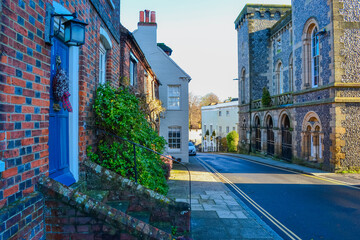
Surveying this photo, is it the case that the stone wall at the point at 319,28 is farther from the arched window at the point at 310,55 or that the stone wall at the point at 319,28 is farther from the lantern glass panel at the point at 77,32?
the lantern glass panel at the point at 77,32

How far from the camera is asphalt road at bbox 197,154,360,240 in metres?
6.23

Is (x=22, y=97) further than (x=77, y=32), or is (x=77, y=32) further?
(x=77, y=32)

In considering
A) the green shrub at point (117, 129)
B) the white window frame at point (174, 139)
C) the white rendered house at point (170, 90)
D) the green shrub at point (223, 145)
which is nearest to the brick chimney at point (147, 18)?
the white rendered house at point (170, 90)

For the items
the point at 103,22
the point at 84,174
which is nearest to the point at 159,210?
the point at 84,174

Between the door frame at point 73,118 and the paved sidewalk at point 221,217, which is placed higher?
the door frame at point 73,118

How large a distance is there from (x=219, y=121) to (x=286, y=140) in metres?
29.6

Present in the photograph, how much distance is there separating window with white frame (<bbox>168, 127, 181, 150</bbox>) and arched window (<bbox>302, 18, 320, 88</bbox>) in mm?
10000

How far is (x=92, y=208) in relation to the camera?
311 cm

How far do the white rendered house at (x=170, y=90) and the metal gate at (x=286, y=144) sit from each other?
27.3 ft

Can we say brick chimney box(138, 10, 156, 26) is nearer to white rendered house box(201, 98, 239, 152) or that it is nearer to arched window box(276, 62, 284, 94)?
arched window box(276, 62, 284, 94)

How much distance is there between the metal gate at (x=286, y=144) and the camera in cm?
2064

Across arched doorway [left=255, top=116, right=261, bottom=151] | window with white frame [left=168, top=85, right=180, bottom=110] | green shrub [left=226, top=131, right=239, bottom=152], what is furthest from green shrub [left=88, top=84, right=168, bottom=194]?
green shrub [left=226, top=131, right=239, bottom=152]

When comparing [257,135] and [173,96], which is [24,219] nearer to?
[173,96]

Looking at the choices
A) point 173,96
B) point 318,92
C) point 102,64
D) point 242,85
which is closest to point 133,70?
point 102,64
